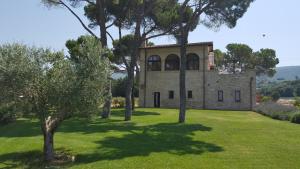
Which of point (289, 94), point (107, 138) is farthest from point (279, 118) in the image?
point (289, 94)

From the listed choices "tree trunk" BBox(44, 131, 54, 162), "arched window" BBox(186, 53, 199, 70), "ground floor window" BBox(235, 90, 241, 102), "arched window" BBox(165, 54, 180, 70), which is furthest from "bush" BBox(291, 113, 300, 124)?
"arched window" BBox(165, 54, 180, 70)

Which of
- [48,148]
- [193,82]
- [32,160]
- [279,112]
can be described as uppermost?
[193,82]

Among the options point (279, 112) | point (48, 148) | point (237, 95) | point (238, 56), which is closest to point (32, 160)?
point (48, 148)

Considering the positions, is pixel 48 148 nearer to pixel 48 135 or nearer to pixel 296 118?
pixel 48 135

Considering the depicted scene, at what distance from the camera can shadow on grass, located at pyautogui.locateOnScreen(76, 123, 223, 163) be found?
13117 millimetres

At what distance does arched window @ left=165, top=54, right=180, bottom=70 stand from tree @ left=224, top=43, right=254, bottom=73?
1066 inches

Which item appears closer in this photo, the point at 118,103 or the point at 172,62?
the point at 172,62

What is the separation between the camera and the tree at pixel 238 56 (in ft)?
216

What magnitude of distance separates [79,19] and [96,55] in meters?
14.3

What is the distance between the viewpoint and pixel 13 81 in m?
11.4

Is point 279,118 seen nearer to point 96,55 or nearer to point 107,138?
point 107,138

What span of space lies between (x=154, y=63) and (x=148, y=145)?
93.0 ft

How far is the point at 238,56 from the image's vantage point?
66625 millimetres

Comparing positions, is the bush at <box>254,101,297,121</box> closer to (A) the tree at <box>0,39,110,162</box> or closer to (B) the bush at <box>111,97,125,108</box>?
(B) the bush at <box>111,97,125,108</box>
